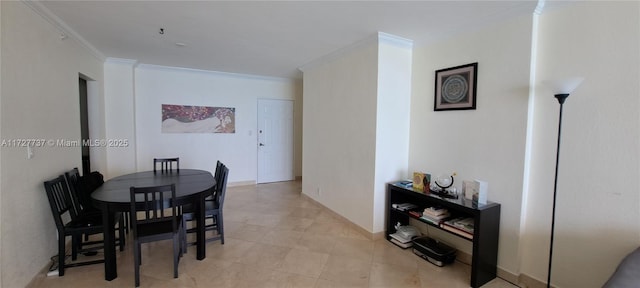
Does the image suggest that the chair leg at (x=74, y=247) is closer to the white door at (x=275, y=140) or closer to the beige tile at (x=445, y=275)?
the beige tile at (x=445, y=275)

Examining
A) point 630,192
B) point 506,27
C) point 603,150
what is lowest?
point 630,192

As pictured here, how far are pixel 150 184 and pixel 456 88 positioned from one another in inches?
131

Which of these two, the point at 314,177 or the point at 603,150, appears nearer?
the point at 603,150

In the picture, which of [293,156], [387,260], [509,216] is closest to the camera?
[509,216]

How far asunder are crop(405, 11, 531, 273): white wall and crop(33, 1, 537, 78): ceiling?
191mm

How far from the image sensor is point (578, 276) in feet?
6.76

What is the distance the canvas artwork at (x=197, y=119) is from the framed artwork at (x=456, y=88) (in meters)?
3.95

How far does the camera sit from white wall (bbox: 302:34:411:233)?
10.2 feet

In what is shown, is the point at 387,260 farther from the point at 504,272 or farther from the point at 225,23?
the point at 225,23

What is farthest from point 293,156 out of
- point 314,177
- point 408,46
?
point 408,46

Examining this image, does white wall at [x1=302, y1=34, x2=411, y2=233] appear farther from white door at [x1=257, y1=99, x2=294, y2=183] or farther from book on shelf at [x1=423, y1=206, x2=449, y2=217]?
white door at [x1=257, y1=99, x2=294, y2=183]

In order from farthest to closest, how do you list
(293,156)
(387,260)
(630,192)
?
(293,156) < (387,260) < (630,192)

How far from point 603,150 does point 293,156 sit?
5024 millimetres

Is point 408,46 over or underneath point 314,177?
over
